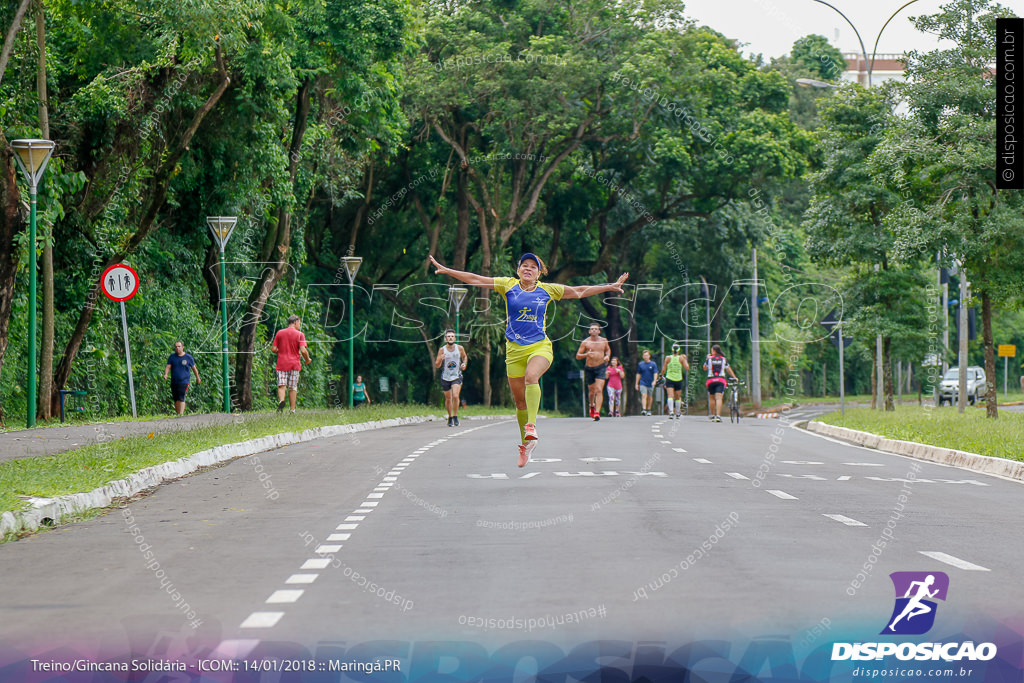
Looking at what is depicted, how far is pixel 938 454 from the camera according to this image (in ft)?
68.9

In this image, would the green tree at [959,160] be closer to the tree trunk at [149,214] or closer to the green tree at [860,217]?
the green tree at [860,217]

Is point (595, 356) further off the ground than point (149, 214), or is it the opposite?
point (149, 214)

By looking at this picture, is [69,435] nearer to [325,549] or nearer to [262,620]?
[325,549]

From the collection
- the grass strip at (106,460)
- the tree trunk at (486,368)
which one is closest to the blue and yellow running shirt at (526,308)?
the grass strip at (106,460)

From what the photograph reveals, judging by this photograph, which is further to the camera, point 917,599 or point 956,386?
point 956,386

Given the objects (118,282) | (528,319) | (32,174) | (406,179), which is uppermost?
(406,179)

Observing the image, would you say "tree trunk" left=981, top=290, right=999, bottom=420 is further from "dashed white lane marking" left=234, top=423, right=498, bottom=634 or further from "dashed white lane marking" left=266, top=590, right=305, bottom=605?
"dashed white lane marking" left=266, top=590, right=305, bottom=605

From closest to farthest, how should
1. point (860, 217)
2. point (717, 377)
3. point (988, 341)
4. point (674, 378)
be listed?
point (988, 341) < point (717, 377) < point (674, 378) < point (860, 217)

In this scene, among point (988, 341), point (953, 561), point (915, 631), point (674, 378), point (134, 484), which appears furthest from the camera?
point (674, 378)

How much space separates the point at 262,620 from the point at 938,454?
16411mm

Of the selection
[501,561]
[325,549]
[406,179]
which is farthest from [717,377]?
[501,561]

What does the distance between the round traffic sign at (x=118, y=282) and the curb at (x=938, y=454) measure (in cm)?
1404

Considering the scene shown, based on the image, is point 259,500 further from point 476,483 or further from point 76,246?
point 76,246

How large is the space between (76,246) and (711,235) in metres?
28.8
